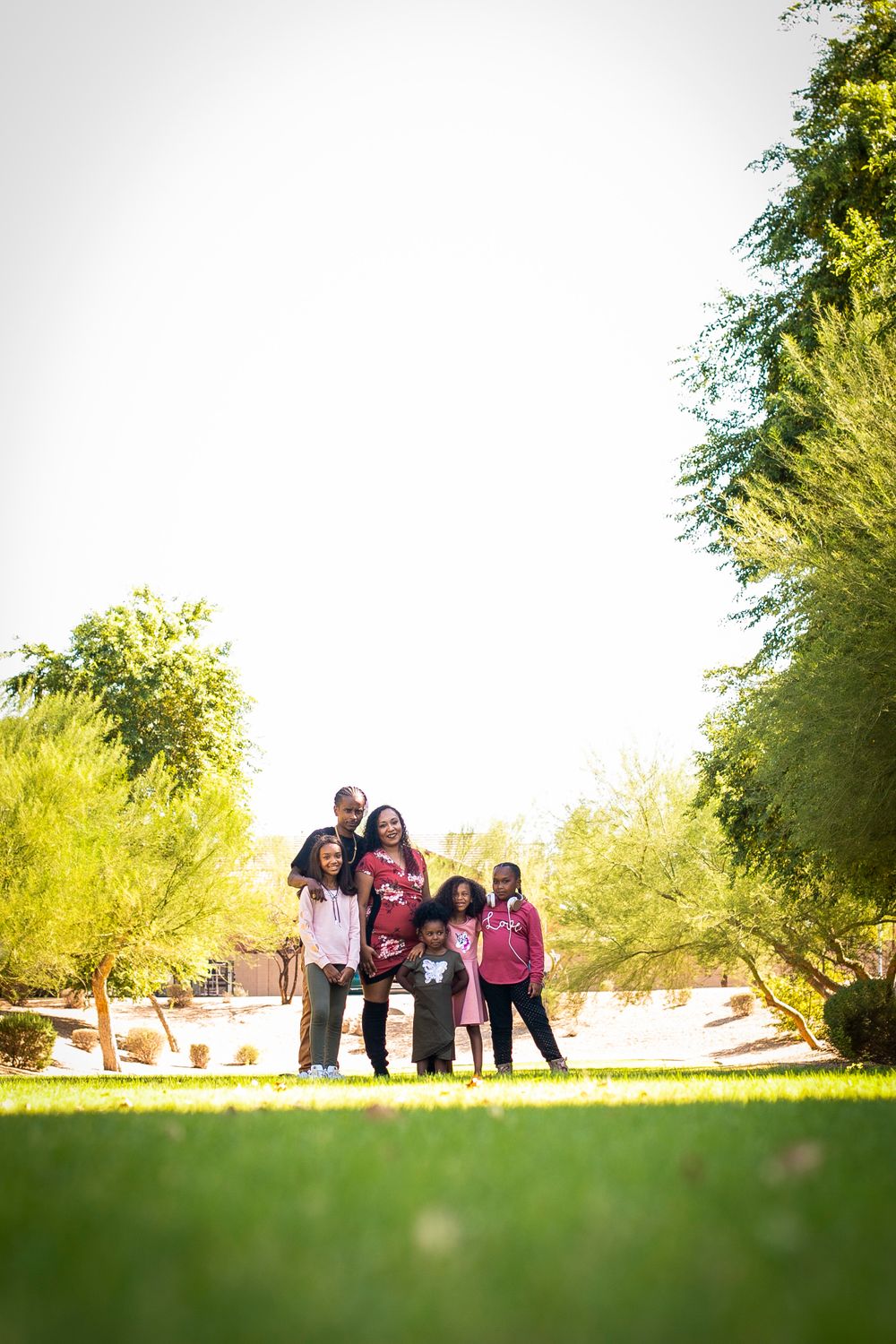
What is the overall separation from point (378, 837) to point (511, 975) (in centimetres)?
185

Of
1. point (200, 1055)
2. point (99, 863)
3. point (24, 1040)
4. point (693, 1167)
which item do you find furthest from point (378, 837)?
point (200, 1055)

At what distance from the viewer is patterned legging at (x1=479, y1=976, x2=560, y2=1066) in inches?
413

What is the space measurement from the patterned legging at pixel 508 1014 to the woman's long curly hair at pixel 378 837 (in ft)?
4.53

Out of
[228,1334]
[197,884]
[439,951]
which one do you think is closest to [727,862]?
[197,884]

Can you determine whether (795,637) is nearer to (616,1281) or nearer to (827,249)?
(827,249)

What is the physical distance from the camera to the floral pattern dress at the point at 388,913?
9.85 metres

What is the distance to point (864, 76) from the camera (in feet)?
67.1

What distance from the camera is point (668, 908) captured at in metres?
24.7

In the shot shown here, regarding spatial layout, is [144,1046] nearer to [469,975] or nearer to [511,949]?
[511,949]

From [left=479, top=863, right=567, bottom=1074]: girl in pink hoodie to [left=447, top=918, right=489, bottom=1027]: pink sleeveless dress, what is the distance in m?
0.27

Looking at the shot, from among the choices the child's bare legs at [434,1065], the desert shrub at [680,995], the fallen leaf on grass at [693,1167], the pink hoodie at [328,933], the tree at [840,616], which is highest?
the tree at [840,616]

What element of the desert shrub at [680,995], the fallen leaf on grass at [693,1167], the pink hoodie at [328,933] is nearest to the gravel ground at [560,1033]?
the desert shrub at [680,995]

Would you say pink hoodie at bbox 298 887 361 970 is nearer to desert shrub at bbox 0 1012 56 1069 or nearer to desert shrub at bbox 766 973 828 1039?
desert shrub at bbox 0 1012 56 1069

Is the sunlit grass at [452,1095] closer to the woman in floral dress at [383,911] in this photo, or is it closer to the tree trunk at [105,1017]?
the woman in floral dress at [383,911]
